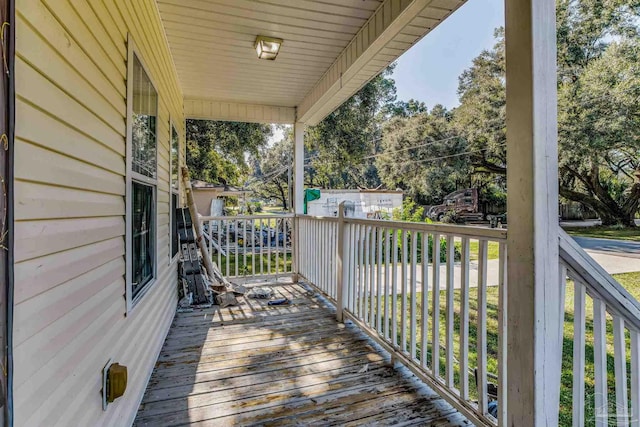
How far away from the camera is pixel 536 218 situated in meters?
1.30

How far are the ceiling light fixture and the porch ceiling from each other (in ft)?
0.18

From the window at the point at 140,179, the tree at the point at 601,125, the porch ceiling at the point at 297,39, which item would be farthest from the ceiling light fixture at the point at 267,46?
the tree at the point at 601,125

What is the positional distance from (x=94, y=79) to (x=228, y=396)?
1926 mm

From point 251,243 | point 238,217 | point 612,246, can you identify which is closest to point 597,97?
point 612,246

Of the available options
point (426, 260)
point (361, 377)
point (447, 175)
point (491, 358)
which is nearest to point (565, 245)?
point (426, 260)

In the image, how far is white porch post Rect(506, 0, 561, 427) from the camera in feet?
4.27

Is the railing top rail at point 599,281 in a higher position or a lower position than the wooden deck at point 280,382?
higher

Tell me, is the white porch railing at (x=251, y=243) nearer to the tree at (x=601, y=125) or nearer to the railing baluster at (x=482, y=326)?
the railing baluster at (x=482, y=326)

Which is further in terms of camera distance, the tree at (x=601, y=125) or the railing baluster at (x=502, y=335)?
the tree at (x=601, y=125)

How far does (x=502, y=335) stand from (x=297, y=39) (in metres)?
2.90

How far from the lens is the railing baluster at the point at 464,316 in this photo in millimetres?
1709

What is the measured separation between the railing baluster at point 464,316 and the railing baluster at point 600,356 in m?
0.53

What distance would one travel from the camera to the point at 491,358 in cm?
271

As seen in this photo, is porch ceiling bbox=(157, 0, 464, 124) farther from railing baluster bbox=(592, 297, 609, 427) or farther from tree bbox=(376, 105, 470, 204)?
tree bbox=(376, 105, 470, 204)
